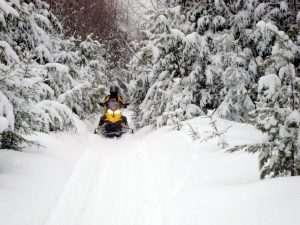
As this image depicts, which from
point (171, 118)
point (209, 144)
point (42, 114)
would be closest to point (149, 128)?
point (171, 118)

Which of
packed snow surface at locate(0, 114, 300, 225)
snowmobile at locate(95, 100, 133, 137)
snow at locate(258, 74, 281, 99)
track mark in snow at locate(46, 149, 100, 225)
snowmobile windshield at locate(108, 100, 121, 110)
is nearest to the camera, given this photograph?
packed snow surface at locate(0, 114, 300, 225)

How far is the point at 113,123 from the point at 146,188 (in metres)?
7.23

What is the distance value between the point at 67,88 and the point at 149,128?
3657mm

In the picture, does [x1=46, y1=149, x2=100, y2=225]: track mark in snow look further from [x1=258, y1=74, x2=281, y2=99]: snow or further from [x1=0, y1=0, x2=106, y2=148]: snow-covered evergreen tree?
[x1=258, y1=74, x2=281, y2=99]: snow

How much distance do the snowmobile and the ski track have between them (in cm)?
362

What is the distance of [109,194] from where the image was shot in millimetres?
6734

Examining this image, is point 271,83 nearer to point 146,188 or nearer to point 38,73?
point 146,188

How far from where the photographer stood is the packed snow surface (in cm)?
470

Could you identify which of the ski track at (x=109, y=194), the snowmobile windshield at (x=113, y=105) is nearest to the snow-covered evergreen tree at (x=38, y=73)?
the snowmobile windshield at (x=113, y=105)

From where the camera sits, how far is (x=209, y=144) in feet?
29.6

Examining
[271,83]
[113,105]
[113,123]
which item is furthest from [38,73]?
[113,105]

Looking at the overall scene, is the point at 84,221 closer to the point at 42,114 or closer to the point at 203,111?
the point at 42,114

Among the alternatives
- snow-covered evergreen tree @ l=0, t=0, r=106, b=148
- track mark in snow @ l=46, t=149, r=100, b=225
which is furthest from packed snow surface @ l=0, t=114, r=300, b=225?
snow-covered evergreen tree @ l=0, t=0, r=106, b=148

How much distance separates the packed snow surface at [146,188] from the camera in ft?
15.4
